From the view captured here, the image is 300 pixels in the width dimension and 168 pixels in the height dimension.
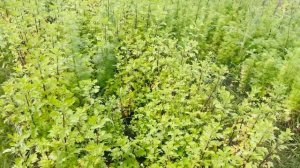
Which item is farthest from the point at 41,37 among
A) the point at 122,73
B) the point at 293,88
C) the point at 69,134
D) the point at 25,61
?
the point at 293,88

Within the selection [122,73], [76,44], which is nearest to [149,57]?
[122,73]

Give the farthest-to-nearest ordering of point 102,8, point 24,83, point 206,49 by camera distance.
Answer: point 206,49
point 102,8
point 24,83

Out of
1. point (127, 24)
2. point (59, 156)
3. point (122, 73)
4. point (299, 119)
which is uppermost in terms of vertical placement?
point (127, 24)

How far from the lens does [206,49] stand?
19.3 ft

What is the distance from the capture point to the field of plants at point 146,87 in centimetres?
334

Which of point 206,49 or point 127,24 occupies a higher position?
point 127,24

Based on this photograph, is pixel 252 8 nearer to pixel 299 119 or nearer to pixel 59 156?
pixel 299 119

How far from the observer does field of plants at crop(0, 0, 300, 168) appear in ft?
10.9

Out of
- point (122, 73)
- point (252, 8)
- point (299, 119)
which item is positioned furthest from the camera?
point (252, 8)

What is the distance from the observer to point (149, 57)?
15.0ft

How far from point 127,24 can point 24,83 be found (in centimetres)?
227

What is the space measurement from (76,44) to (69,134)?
71.2 inches

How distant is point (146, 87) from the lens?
442 centimetres

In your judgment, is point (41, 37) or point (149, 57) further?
point (41, 37)
